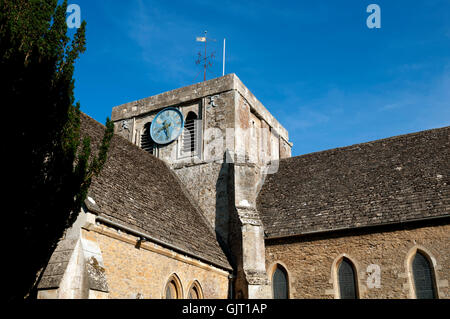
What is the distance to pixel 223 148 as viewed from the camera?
66.6ft

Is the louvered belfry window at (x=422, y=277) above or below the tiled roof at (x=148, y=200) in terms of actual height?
below

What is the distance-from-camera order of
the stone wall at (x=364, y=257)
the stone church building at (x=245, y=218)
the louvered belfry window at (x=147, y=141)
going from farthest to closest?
the louvered belfry window at (x=147, y=141), the stone wall at (x=364, y=257), the stone church building at (x=245, y=218)

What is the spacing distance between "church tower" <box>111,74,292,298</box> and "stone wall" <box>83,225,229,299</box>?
226cm

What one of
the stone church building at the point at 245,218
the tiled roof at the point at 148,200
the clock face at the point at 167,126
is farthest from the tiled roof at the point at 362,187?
the clock face at the point at 167,126

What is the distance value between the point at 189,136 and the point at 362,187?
27.4 feet

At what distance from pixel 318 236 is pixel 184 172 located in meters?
6.95

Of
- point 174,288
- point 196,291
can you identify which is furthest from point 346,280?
point 174,288

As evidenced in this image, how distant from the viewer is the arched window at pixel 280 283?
16.9 meters

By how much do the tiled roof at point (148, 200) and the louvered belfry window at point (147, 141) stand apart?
90.5 inches

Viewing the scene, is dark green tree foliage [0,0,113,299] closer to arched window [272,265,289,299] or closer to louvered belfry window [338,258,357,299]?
arched window [272,265,289,299]

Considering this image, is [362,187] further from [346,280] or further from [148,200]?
[148,200]

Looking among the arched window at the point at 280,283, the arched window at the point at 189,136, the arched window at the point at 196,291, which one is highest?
the arched window at the point at 189,136

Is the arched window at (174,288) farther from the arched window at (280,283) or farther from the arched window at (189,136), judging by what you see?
the arched window at (189,136)

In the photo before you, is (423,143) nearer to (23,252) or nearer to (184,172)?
(184,172)
